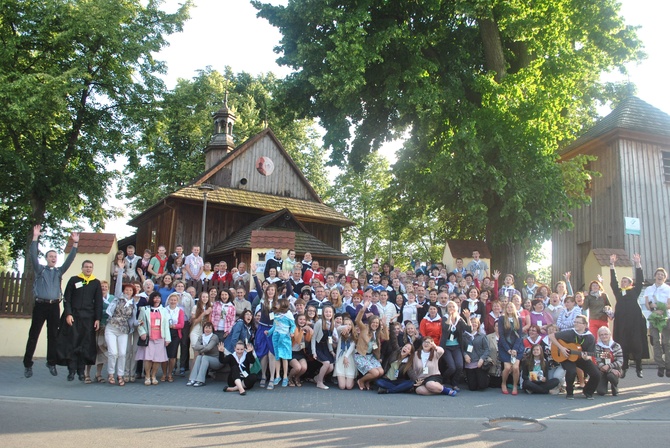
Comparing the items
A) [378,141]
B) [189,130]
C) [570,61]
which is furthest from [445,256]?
[189,130]

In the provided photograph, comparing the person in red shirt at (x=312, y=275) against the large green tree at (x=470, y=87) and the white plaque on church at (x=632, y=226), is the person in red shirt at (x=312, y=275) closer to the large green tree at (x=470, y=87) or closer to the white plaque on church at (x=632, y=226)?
the large green tree at (x=470, y=87)

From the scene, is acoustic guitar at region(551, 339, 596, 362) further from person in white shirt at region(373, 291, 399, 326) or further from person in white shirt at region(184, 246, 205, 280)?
person in white shirt at region(184, 246, 205, 280)

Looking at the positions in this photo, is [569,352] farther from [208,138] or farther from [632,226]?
[208,138]

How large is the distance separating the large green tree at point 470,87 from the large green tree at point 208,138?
49.3 feet

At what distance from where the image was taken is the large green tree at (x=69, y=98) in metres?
21.7

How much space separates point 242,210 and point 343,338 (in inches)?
786

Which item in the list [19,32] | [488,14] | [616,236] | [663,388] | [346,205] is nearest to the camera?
[663,388]

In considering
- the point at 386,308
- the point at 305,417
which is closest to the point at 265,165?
the point at 386,308

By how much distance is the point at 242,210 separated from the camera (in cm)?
3022

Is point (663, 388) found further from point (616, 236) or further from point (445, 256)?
point (616, 236)

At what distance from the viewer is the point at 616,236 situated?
69.1ft

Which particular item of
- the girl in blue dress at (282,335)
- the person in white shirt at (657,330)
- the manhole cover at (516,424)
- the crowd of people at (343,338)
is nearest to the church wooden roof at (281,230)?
the crowd of people at (343,338)

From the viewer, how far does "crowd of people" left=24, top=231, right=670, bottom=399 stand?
1016cm

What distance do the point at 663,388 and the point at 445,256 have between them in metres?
8.75
